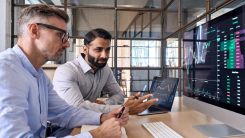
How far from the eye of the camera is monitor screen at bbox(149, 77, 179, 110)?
1288 millimetres

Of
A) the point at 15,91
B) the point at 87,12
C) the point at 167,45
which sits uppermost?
the point at 87,12

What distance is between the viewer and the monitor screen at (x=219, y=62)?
74 centimetres

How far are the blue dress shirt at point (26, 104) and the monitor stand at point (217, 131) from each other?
2.01ft

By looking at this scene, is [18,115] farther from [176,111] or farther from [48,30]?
[176,111]

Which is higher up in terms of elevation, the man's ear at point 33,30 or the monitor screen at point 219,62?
the man's ear at point 33,30

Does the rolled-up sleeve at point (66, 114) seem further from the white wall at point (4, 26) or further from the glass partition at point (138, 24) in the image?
the white wall at point (4, 26)

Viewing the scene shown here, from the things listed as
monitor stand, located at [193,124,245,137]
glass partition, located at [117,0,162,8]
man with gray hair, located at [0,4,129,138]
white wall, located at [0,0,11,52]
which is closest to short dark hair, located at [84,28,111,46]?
man with gray hair, located at [0,4,129,138]

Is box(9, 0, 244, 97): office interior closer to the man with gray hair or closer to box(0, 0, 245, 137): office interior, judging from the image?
box(0, 0, 245, 137): office interior

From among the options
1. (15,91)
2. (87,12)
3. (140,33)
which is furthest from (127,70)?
(15,91)

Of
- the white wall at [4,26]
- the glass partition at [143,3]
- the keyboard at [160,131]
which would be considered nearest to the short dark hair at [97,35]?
the keyboard at [160,131]

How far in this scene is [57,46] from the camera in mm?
894

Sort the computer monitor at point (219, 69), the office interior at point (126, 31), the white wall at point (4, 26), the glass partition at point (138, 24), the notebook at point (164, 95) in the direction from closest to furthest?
the computer monitor at point (219, 69) → the notebook at point (164, 95) → the white wall at point (4, 26) → the office interior at point (126, 31) → the glass partition at point (138, 24)

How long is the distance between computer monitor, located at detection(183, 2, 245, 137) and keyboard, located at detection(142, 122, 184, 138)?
0.88 feet

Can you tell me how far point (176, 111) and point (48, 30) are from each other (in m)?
1.11
